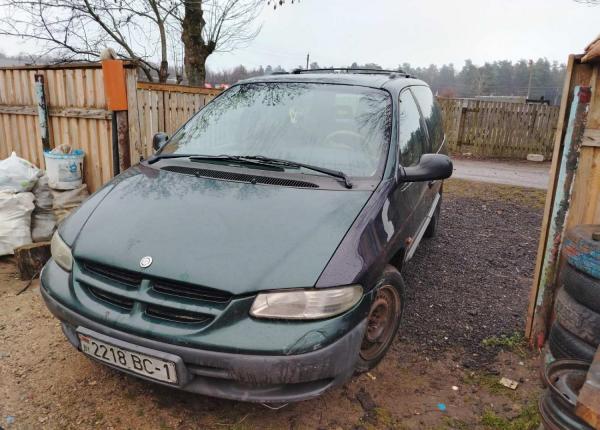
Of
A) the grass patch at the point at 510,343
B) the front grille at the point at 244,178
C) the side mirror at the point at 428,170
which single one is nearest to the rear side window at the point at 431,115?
the side mirror at the point at 428,170

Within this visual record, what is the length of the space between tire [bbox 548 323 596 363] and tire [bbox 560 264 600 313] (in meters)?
0.20

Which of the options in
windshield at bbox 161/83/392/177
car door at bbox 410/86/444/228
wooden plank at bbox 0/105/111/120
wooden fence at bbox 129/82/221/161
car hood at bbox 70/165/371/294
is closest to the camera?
car hood at bbox 70/165/371/294

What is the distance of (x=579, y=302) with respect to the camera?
2361 mm

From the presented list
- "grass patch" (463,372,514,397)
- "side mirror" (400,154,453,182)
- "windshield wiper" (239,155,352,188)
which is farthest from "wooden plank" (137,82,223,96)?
"grass patch" (463,372,514,397)

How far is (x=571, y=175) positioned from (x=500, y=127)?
1199cm

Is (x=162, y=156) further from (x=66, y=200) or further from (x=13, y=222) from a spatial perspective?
(x=66, y=200)

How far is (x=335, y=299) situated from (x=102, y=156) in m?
4.39

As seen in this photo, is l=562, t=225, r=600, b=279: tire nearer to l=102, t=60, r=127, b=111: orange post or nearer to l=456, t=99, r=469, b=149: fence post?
l=102, t=60, r=127, b=111: orange post

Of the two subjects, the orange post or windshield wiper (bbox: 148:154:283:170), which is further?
the orange post

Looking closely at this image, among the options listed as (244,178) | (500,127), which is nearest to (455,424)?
(244,178)

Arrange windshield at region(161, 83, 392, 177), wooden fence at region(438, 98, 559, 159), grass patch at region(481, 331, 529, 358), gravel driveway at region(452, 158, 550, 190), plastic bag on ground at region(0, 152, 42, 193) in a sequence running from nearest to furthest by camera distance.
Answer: windshield at region(161, 83, 392, 177)
grass patch at region(481, 331, 529, 358)
plastic bag on ground at region(0, 152, 42, 193)
gravel driveway at region(452, 158, 550, 190)
wooden fence at region(438, 98, 559, 159)

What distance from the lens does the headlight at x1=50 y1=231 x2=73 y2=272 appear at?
2328mm

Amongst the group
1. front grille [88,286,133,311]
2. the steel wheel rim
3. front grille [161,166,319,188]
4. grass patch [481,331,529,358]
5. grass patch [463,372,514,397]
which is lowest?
grass patch [463,372,514,397]

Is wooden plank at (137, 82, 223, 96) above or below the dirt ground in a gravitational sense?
above
